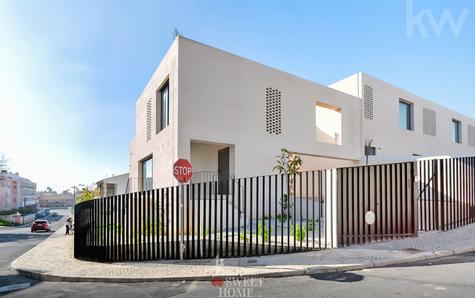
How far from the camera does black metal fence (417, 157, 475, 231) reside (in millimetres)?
10359

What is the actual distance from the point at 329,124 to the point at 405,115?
863 cm

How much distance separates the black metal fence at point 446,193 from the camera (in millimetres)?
10359

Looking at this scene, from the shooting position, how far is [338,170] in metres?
9.23

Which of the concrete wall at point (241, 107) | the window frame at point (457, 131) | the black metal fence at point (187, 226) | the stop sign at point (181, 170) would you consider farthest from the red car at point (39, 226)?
the window frame at point (457, 131)

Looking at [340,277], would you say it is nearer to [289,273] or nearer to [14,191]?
[289,273]

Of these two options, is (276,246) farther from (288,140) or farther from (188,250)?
(288,140)

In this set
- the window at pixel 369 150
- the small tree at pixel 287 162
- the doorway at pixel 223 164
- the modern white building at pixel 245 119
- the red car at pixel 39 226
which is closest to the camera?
the modern white building at pixel 245 119

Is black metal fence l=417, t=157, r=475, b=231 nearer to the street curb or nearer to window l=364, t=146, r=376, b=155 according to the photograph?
the street curb

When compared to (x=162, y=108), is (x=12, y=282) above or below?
below

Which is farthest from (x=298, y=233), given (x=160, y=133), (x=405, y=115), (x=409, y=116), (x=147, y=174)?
(x=409, y=116)

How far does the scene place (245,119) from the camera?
55.6 ft

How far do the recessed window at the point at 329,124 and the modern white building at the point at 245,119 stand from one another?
0.23ft

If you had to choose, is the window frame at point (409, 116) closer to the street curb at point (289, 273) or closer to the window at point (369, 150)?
the window at point (369, 150)

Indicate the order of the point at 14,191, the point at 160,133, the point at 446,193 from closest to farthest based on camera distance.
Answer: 1. the point at 446,193
2. the point at 160,133
3. the point at 14,191
